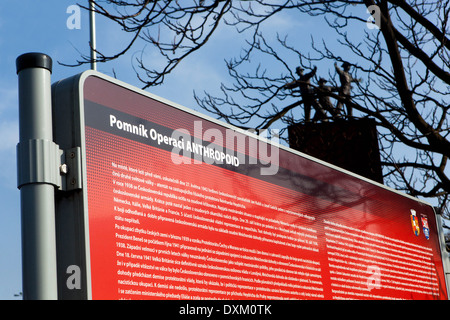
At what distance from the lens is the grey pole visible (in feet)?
8.30

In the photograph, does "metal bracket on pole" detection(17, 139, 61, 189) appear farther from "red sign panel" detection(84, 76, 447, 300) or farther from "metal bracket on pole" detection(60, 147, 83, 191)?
"red sign panel" detection(84, 76, 447, 300)

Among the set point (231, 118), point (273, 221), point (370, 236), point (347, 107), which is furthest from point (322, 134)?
point (273, 221)

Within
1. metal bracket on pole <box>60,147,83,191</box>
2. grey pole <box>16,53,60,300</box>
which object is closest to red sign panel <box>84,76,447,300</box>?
metal bracket on pole <box>60,147,83,191</box>

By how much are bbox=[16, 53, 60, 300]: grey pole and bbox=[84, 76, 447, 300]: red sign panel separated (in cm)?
15

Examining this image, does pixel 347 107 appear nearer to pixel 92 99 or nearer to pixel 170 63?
pixel 170 63

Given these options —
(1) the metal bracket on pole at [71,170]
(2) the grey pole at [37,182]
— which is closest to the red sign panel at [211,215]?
(1) the metal bracket on pole at [71,170]

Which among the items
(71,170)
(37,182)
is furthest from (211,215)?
(37,182)

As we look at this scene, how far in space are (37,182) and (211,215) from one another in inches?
34.8

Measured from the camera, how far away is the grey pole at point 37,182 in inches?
99.6

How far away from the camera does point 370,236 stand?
14.6 ft

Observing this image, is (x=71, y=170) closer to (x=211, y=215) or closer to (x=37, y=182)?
(x=37, y=182)

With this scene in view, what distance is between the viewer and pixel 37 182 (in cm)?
259

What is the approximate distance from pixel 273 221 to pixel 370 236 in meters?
1.15

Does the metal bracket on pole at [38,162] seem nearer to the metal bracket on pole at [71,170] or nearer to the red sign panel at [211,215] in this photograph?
the metal bracket on pole at [71,170]
